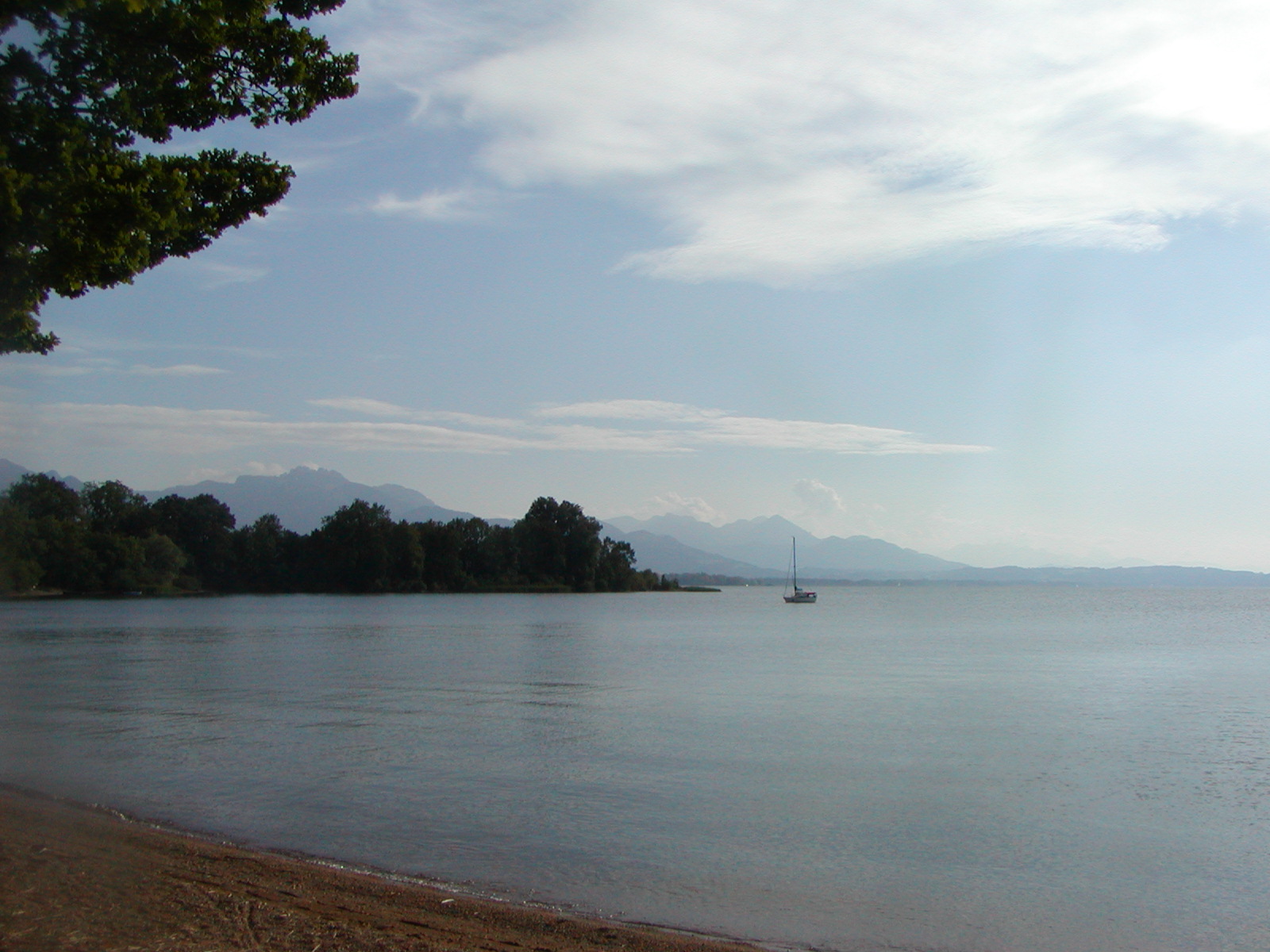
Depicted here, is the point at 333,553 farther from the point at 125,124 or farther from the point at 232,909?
the point at 232,909

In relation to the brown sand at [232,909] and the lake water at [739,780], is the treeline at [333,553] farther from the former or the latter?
the brown sand at [232,909]

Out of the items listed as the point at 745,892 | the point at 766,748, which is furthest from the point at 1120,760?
the point at 745,892

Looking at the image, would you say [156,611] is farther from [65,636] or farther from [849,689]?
[849,689]

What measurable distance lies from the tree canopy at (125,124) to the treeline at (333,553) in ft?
328

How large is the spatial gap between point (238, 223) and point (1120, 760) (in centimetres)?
1854

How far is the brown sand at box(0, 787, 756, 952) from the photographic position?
7.47 meters

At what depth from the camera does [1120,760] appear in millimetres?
19719

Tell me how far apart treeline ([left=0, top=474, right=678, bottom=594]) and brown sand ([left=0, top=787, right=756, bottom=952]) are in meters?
101

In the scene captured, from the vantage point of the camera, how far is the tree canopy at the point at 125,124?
395 inches

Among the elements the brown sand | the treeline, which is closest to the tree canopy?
the brown sand

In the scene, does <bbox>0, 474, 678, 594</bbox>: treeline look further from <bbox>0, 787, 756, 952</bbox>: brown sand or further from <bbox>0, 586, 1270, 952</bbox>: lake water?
<bbox>0, 787, 756, 952</bbox>: brown sand

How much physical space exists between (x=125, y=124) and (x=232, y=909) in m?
8.58

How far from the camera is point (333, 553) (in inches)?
5586

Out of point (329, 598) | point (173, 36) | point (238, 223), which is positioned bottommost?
point (329, 598)
